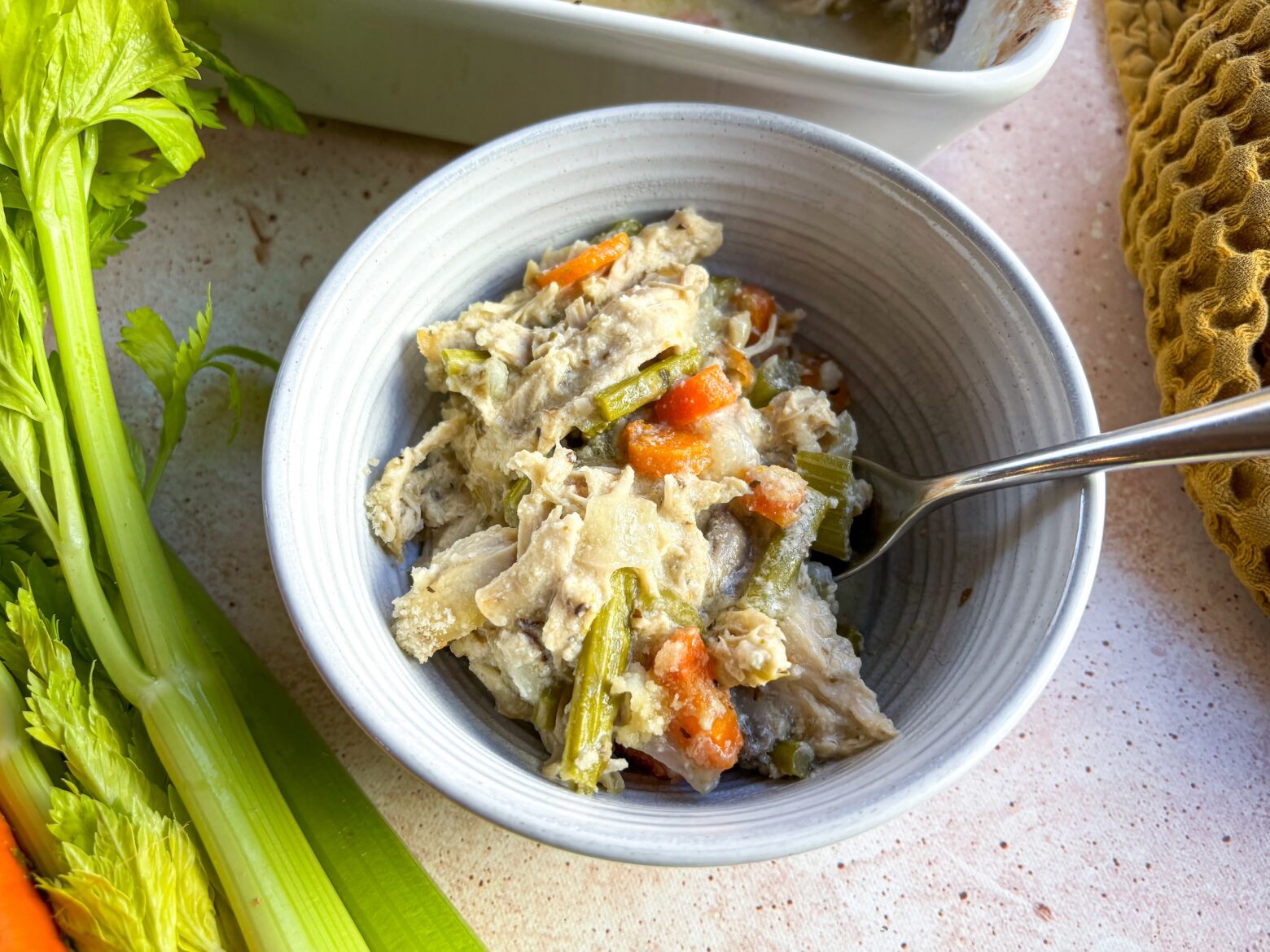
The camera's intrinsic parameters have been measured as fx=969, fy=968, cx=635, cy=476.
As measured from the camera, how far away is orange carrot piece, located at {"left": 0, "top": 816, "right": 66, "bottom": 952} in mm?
1398

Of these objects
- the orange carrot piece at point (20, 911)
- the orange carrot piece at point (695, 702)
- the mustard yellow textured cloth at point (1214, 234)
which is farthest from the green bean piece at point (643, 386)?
the orange carrot piece at point (20, 911)

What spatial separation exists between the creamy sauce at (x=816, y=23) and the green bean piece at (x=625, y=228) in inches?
27.3

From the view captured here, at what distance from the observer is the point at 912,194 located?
152 centimetres

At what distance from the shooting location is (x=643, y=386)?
151 centimetres

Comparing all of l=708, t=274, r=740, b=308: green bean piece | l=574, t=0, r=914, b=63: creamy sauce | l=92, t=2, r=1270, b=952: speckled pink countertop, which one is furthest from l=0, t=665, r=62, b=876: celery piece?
l=574, t=0, r=914, b=63: creamy sauce

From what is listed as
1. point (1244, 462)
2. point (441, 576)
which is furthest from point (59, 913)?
point (1244, 462)

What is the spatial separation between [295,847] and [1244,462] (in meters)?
1.72

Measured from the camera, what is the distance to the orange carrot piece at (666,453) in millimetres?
1484

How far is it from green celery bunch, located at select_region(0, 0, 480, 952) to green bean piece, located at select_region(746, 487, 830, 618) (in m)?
0.76

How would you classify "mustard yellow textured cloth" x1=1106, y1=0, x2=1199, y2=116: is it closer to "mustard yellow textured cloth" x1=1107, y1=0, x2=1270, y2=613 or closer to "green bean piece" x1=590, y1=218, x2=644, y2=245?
"mustard yellow textured cloth" x1=1107, y1=0, x2=1270, y2=613

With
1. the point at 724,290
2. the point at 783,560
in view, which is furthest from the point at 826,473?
the point at 724,290

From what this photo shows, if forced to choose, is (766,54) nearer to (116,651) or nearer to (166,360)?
(166,360)

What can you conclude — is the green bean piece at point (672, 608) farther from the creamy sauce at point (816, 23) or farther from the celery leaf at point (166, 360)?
the creamy sauce at point (816, 23)

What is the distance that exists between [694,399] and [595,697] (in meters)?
0.49
